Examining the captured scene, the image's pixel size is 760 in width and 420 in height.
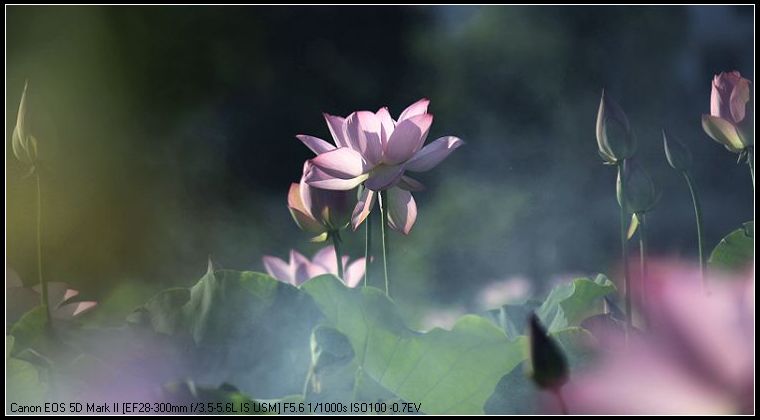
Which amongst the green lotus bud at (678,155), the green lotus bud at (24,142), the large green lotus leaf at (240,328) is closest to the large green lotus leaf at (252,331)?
the large green lotus leaf at (240,328)

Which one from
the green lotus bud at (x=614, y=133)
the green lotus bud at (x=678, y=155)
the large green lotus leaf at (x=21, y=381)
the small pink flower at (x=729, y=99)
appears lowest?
the large green lotus leaf at (x=21, y=381)

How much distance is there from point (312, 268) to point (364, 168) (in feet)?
0.31

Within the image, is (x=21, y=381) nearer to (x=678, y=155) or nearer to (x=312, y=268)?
(x=312, y=268)

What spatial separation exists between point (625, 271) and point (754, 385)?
9 centimetres

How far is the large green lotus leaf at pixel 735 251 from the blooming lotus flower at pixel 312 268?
0.21 meters

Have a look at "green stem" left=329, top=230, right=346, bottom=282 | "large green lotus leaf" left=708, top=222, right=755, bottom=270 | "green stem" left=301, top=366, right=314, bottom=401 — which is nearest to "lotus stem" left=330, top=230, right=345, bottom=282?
"green stem" left=329, top=230, right=346, bottom=282

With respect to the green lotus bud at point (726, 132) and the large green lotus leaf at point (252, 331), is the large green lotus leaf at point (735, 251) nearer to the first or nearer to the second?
the green lotus bud at point (726, 132)

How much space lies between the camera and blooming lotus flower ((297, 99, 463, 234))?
45 cm

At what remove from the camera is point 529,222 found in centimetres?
58

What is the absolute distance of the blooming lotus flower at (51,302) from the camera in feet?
1.50

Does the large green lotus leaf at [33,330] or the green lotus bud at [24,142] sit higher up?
the green lotus bud at [24,142]

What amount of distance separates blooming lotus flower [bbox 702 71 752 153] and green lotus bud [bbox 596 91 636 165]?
5cm

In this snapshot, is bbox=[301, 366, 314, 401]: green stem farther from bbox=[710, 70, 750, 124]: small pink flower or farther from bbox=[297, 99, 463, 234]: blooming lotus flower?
bbox=[710, 70, 750, 124]: small pink flower

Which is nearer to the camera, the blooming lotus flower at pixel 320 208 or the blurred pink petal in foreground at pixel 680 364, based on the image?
the blurred pink petal in foreground at pixel 680 364
